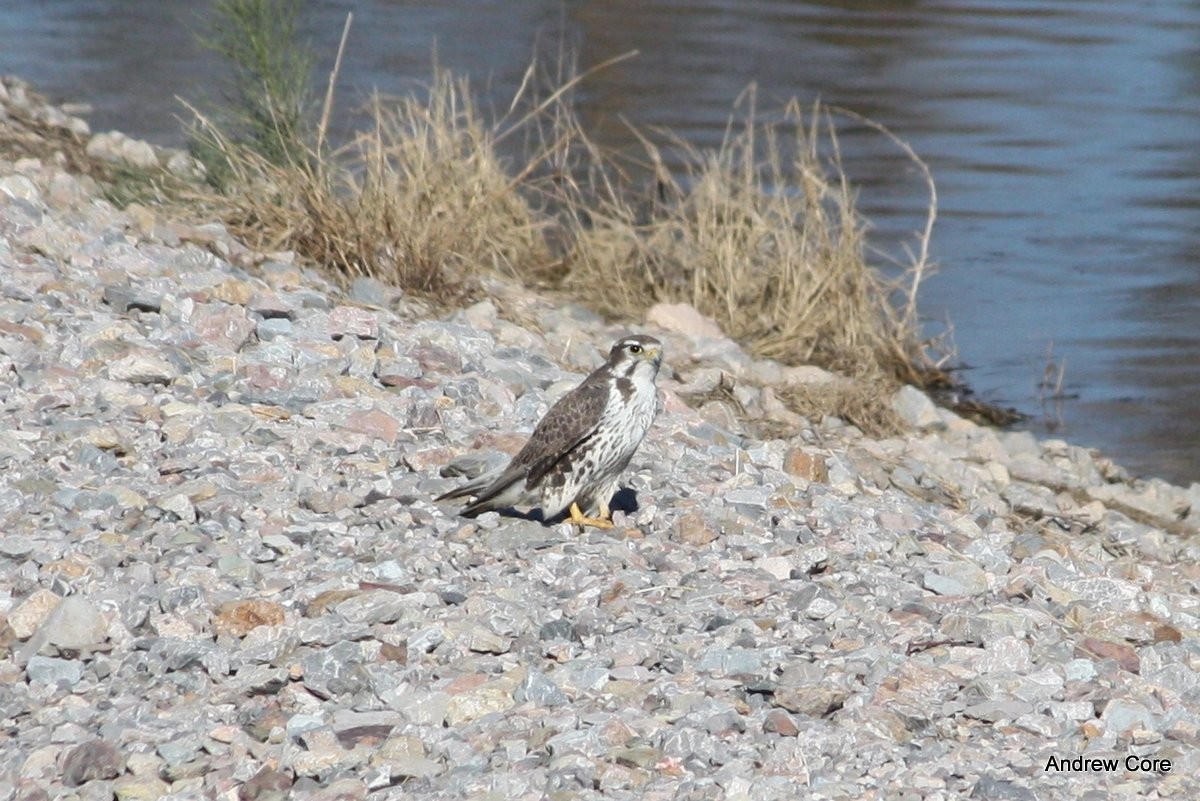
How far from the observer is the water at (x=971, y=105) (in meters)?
10.1

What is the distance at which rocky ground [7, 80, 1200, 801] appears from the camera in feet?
12.9

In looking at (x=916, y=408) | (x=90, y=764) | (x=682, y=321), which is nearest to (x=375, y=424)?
(x=90, y=764)

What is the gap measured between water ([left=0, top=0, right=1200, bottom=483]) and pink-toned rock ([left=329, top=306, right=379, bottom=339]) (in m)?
2.88

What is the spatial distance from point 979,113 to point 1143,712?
478 inches

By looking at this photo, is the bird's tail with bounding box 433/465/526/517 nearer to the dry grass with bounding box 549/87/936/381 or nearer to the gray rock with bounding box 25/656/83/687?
the gray rock with bounding box 25/656/83/687

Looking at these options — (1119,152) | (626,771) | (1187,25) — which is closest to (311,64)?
(626,771)

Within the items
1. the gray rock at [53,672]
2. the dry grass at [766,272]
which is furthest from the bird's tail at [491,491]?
the dry grass at [766,272]

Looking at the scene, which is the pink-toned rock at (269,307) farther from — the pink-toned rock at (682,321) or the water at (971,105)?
the water at (971,105)

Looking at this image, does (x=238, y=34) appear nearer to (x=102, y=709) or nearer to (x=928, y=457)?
(x=928, y=457)

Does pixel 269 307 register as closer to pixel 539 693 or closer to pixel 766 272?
pixel 539 693

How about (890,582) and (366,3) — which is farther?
(366,3)

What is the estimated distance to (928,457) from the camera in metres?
7.55

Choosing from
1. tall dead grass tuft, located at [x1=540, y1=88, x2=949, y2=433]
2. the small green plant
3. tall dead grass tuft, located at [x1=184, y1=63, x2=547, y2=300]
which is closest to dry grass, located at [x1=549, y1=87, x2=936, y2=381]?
tall dead grass tuft, located at [x1=540, y1=88, x2=949, y2=433]

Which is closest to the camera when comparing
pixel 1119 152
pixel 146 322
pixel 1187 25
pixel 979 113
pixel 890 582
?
pixel 890 582
